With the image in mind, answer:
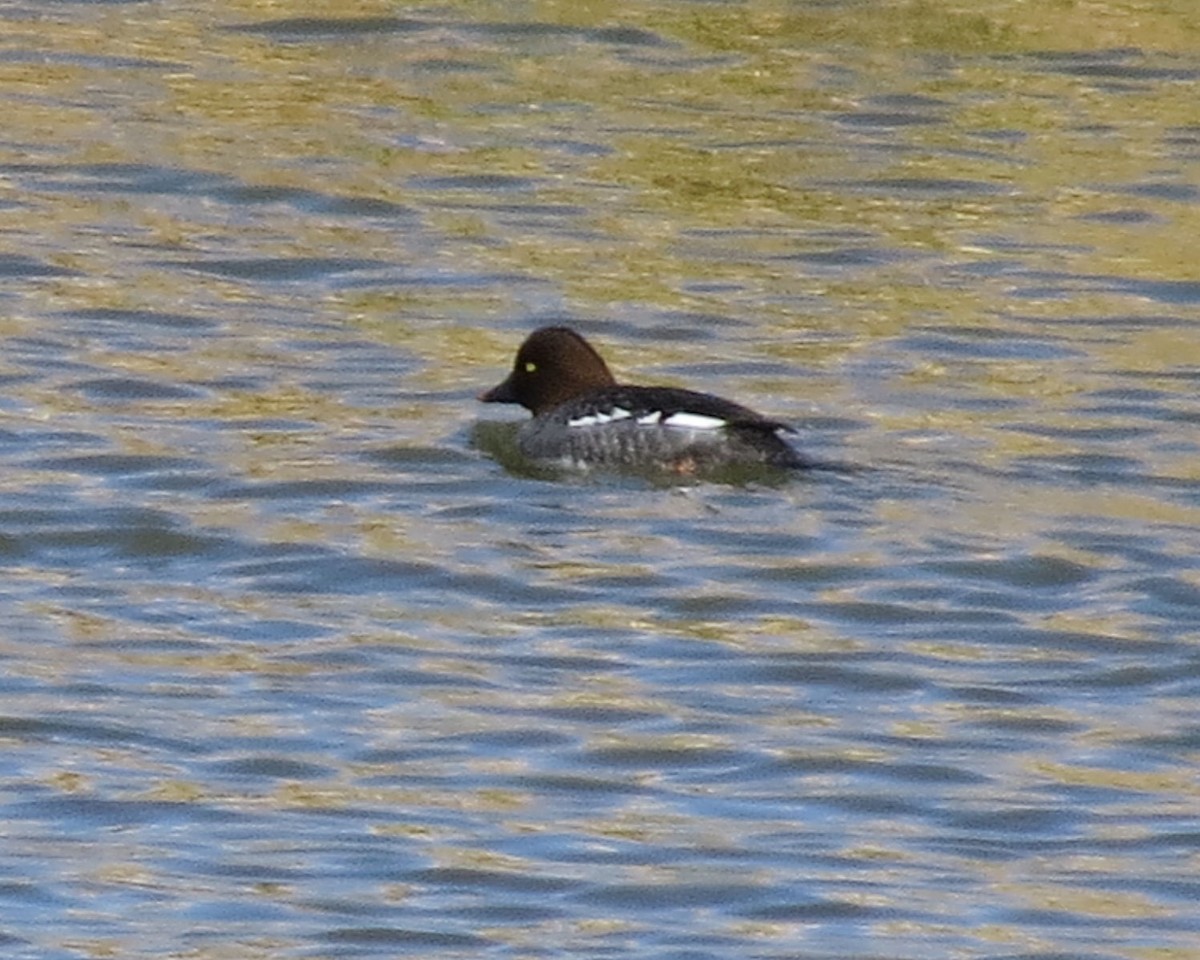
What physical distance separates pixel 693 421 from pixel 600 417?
492 mm

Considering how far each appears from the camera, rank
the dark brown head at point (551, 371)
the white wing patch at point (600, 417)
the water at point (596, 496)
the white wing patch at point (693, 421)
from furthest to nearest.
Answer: the dark brown head at point (551, 371) → the white wing patch at point (600, 417) → the white wing patch at point (693, 421) → the water at point (596, 496)

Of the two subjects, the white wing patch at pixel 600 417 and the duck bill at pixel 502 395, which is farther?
the duck bill at pixel 502 395

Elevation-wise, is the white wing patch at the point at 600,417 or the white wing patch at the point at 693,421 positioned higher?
the white wing patch at the point at 693,421

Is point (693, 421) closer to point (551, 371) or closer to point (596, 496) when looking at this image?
point (596, 496)

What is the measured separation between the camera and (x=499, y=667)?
1012 centimetres

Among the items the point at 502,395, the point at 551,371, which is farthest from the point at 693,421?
the point at 502,395

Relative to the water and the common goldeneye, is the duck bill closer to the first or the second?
the common goldeneye

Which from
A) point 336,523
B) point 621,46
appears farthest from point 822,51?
point 336,523

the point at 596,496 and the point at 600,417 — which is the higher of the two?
the point at 600,417

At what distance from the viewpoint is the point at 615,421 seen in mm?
12523

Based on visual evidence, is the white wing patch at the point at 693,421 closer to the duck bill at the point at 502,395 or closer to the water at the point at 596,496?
the water at the point at 596,496

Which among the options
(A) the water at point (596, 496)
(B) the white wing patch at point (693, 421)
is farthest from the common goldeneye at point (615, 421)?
(A) the water at point (596, 496)

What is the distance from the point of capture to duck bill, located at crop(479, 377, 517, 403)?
1308cm

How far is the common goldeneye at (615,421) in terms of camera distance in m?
12.2
